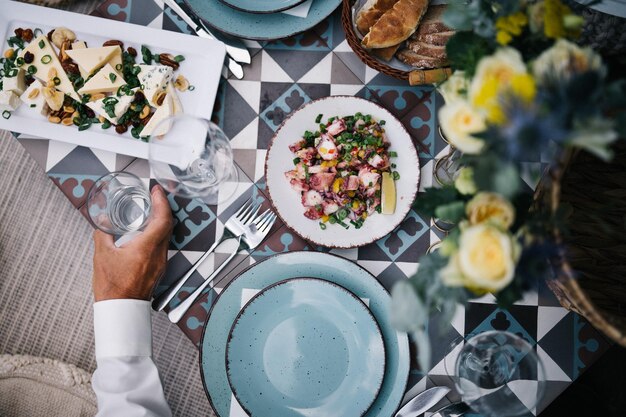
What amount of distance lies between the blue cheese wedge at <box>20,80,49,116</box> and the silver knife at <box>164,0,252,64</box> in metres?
0.37

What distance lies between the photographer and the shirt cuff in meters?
1.20

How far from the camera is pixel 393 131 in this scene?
47.6 inches

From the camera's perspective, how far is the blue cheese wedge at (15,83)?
1.25 metres

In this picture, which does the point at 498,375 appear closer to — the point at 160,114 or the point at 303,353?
the point at 303,353

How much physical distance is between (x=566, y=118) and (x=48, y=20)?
1225 millimetres

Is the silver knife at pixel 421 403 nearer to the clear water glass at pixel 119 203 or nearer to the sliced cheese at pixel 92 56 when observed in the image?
the clear water glass at pixel 119 203

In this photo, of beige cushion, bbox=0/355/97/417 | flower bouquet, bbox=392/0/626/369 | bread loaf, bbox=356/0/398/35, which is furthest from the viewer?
beige cushion, bbox=0/355/97/417

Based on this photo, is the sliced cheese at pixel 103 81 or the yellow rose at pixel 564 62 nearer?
the yellow rose at pixel 564 62

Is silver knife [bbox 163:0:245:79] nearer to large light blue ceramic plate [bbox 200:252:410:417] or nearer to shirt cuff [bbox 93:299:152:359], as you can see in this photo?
large light blue ceramic plate [bbox 200:252:410:417]

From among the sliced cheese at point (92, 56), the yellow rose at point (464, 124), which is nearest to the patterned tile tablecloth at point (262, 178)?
the sliced cheese at point (92, 56)

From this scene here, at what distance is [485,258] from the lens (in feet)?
1.88

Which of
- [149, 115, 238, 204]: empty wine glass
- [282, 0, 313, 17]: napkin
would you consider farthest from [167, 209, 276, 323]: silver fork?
[282, 0, 313, 17]: napkin

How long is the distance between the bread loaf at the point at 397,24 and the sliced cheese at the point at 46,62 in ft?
2.37

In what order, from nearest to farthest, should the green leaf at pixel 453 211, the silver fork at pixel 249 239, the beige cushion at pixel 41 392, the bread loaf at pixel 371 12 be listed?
the green leaf at pixel 453 211
the bread loaf at pixel 371 12
the silver fork at pixel 249 239
the beige cushion at pixel 41 392
